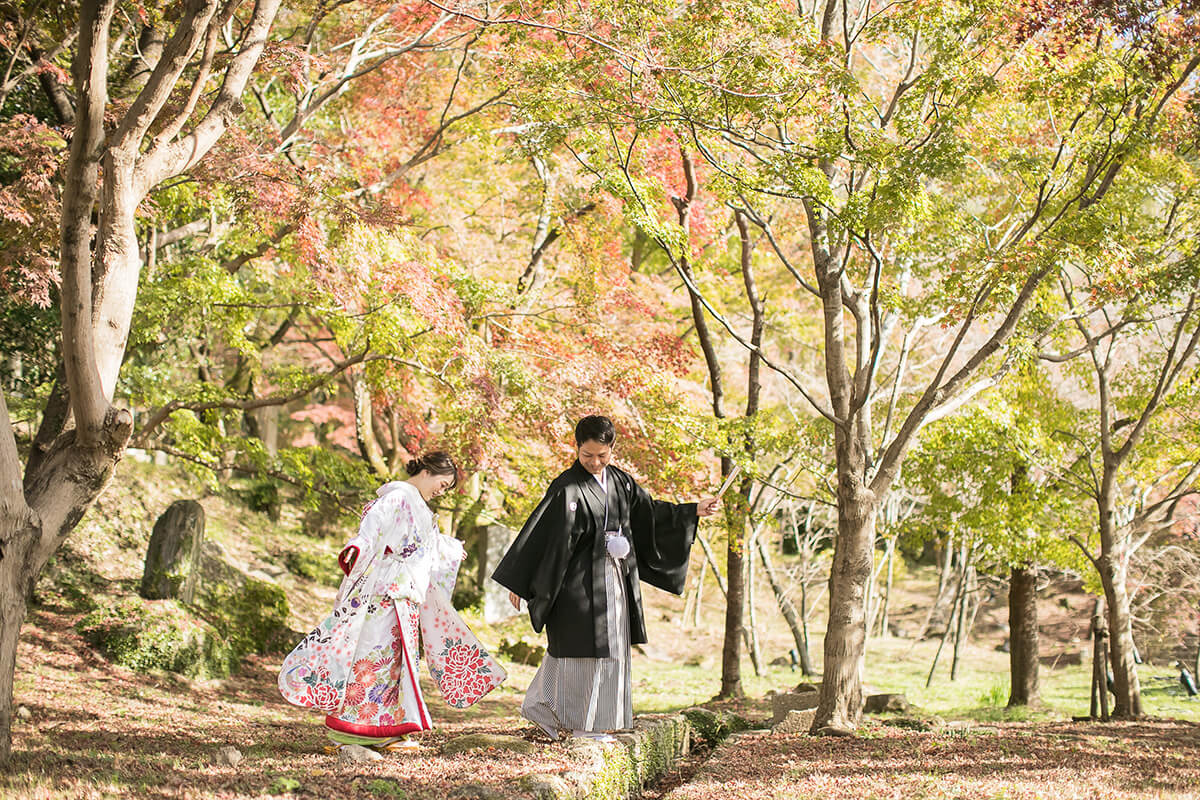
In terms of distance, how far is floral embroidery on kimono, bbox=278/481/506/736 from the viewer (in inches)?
195

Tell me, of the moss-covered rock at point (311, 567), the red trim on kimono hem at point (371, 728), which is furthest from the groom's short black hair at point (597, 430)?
the moss-covered rock at point (311, 567)

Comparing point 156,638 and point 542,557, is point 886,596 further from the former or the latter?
point 542,557

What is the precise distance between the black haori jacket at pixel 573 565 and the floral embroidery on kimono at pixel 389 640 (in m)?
0.38

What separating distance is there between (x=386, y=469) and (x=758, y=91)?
8329mm

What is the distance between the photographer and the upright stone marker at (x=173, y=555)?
403 inches

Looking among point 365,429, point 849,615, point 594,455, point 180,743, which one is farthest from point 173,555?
point 849,615

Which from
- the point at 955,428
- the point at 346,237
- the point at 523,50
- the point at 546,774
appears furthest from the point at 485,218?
the point at 546,774

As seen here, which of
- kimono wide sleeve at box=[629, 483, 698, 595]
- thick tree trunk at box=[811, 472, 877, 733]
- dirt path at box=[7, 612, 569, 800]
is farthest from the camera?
thick tree trunk at box=[811, 472, 877, 733]

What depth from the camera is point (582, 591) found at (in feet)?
17.5

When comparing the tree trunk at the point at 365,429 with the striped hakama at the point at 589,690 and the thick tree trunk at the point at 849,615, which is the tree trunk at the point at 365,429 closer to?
the thick tree trunk at the point at 849,615

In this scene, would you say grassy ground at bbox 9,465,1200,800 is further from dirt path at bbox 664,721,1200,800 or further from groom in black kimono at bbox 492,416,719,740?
groom in black kimono at bbox 492,416,719,740

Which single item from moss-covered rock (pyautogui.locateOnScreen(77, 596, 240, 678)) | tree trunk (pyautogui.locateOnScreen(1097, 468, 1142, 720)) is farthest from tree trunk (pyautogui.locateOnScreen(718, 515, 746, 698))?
moss-covered rock (pyautogui.locateOnScreen(77, 596, 240, 678))

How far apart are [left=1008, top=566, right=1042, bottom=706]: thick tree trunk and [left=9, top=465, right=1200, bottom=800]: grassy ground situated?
51 cm

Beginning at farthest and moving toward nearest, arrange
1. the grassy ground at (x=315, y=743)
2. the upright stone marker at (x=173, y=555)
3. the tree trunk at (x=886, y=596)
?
the tree trunk at (x=886, y=596)
the upright stone marker at (x=173, y=555)
the grassy ground at (x=315, y=743)
